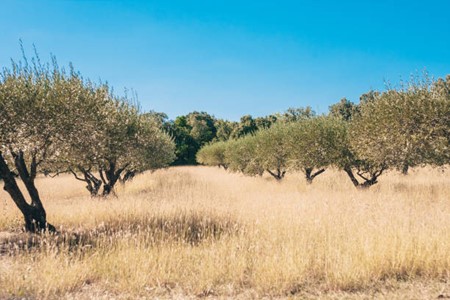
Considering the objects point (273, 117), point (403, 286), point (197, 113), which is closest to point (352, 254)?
point (403, 286)

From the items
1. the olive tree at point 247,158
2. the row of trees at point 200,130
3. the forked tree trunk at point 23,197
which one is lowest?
the forked tree trunk at point 23,197

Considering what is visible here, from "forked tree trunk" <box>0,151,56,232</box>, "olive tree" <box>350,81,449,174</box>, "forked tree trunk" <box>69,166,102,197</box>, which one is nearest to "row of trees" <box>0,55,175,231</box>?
"forked tree trunk" <box>0,151,56,232</box>

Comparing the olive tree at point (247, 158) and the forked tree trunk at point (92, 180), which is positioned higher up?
the olive tree at point (247, 158)

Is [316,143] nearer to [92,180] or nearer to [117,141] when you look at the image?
[117,141]

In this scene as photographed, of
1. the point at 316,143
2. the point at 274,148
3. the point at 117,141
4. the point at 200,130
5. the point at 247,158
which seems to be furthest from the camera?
the point at 200,130

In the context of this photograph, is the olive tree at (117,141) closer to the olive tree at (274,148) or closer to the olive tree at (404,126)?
the olive tree at (274,148)

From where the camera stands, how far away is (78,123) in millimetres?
11602

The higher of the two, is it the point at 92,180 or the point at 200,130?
the point at 200,130

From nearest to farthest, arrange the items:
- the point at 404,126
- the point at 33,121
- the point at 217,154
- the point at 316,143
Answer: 1. the point at 33,121
2. the point at 404,126
3. the point at 316,143
4. the point at 217,154

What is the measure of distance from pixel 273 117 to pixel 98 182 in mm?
83488

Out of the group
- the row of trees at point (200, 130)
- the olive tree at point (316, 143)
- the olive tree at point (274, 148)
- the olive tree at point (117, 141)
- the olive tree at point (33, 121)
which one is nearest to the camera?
the olive tree at point (33, 121)

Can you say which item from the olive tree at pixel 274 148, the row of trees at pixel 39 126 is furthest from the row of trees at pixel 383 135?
the row of trees at pixel 39 126

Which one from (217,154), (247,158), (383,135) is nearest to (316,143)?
(383,135)

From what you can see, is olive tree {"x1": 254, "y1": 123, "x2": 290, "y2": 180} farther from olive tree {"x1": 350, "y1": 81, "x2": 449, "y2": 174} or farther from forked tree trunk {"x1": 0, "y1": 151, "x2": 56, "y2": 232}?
forked tree trunk {"x1": 0, "y1": 151, "x2": 56, "y2": 232}
